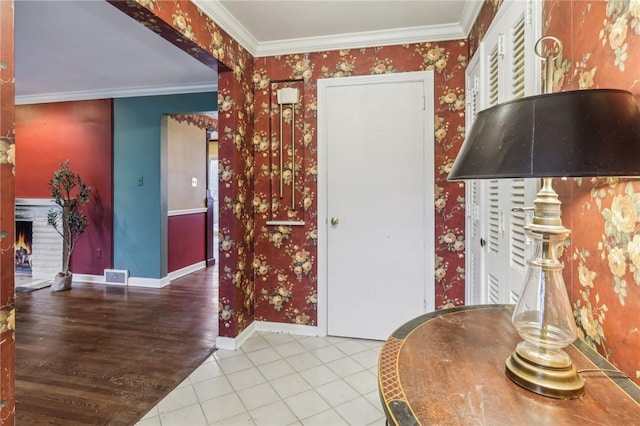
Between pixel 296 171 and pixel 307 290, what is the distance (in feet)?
3.23

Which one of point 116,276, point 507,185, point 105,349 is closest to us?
point 507,185

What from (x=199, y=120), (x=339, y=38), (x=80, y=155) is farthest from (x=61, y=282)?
(x=339, y=38)

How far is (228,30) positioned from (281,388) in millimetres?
2383

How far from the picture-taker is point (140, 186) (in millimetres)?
4184

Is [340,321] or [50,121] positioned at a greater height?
[50,121]

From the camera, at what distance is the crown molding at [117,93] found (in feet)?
13.0

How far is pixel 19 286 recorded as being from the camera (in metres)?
4.04

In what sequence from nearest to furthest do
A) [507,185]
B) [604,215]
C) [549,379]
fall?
[549,379]
[604,215]
[507,185]

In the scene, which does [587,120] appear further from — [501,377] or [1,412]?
[1,412]

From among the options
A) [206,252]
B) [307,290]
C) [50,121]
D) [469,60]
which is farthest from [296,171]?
[50,121]

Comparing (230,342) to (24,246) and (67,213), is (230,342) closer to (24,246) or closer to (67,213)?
(67,213)

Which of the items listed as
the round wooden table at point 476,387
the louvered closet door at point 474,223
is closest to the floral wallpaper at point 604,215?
the round wooden table at point 476,387

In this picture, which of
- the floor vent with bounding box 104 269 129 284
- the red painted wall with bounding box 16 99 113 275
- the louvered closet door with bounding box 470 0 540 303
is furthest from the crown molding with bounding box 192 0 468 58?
the floor vent with bounding box 104 269 129 284

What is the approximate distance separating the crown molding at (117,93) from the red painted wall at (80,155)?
66mm
